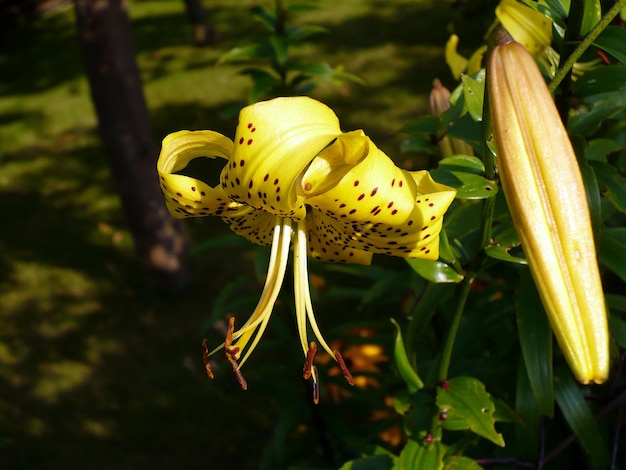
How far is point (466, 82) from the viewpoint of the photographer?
874mm

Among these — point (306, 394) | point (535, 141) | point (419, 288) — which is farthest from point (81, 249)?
point (535, 141)

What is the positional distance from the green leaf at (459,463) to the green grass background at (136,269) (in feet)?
2.17

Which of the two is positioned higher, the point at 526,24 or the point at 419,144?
the point at 526,24

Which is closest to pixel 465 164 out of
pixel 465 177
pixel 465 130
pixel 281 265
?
pixel 465 177

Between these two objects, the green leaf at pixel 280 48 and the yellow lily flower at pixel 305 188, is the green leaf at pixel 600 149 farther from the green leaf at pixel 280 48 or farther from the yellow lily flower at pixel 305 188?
the green leaf at pixel 280 48

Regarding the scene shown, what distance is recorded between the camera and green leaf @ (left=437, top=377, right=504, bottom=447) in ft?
3.08

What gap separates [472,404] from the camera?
0.95m

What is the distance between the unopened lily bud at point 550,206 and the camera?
615mm

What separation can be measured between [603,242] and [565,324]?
1.65ft

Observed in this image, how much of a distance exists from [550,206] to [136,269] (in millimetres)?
3126

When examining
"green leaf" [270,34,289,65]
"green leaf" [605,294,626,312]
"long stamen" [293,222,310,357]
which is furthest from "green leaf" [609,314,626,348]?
"green leaf" [270,34,289,65]

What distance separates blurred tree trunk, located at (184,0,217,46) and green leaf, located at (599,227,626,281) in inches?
178

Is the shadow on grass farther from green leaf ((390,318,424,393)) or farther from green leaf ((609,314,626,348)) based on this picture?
green leaf ((609,314,626,348))

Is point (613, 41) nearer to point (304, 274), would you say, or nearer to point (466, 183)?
point (466, 183)
